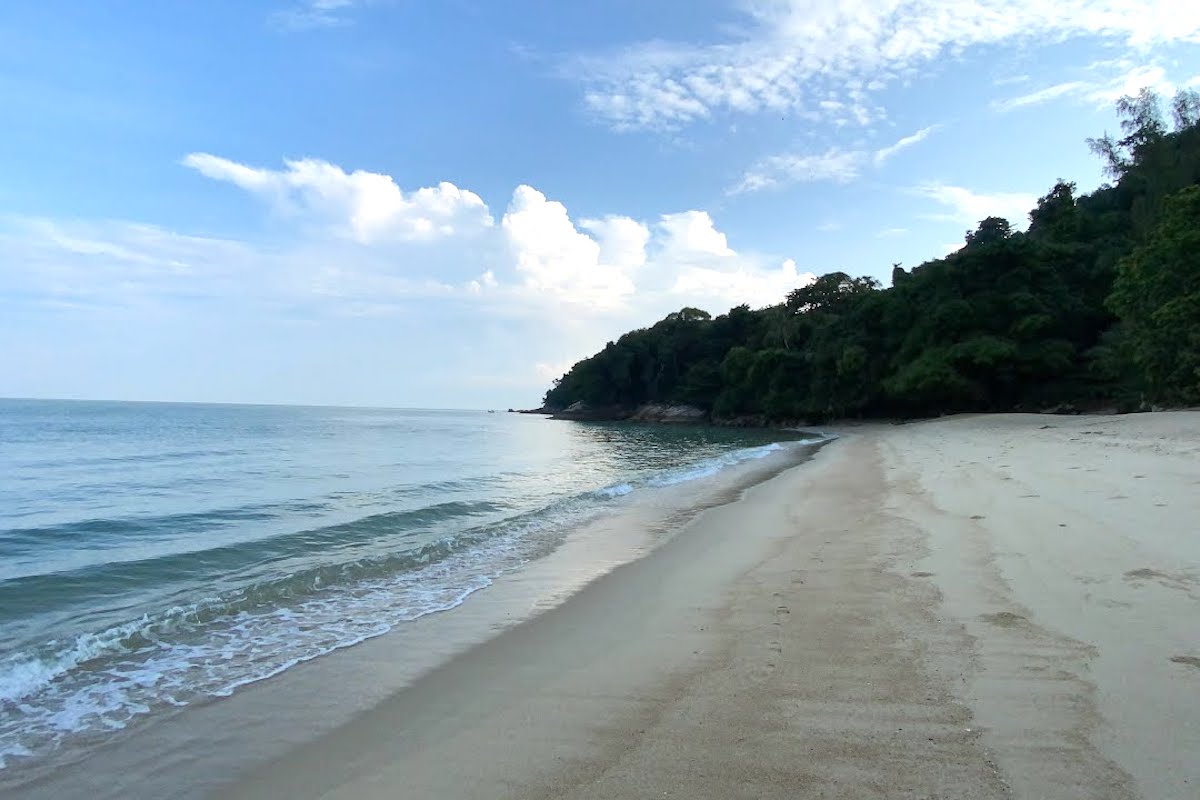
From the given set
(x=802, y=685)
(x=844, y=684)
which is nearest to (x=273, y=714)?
(x=802, y=685)

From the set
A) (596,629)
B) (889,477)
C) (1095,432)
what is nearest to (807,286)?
(1095,432)

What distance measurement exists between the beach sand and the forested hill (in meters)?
22.3

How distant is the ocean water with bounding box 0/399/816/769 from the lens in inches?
211

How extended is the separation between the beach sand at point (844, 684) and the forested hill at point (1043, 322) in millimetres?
22300

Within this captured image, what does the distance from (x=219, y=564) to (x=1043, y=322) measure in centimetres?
4453

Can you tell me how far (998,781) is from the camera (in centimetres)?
281

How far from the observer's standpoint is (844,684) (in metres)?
4.04

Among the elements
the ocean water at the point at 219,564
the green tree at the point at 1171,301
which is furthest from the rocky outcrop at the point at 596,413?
the ocean water at the point at 219,564

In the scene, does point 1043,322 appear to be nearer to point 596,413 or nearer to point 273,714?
point 273,714

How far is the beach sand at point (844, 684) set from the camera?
3.02 metres

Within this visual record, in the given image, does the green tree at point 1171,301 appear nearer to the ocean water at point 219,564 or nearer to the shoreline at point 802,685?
the ocean water at point 219,564

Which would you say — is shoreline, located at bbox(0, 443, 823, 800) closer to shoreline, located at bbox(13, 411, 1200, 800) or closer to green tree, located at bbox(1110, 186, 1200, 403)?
shoreline, located at bbox(13, 411, 1200, 800)

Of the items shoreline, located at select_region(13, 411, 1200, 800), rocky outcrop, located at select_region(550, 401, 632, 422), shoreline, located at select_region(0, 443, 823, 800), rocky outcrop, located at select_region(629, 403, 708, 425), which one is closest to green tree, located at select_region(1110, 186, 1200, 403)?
shoreline, located at select_region(13, 411, 1200, 800)

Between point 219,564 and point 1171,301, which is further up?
point 1171,301
